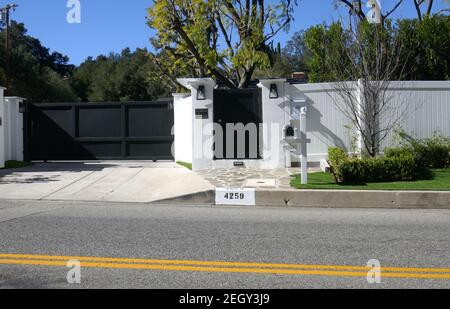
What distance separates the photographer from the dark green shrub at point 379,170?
11.1 metres

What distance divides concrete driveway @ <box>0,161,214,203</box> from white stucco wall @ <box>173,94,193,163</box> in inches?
27.6

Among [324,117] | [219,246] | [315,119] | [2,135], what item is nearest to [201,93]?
[315,119]

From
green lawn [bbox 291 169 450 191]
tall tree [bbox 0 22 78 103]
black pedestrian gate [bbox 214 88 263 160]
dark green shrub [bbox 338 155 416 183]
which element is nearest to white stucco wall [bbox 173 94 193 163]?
black pedestrian gate [bbox 214 88 263 160]

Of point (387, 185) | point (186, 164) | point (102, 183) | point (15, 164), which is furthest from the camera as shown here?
point (15, 164)

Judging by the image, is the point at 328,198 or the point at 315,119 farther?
the point at 315,119

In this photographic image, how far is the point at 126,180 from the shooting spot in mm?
12578

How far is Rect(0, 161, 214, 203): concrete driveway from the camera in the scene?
10.9 meters

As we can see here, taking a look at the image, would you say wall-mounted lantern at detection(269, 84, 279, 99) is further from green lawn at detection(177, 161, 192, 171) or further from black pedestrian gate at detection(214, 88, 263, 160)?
green lawn at detection(177, 161, 192, 171)

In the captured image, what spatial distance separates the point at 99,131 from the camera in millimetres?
16812

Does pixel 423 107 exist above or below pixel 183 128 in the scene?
above

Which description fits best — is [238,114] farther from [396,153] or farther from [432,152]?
[432,152]

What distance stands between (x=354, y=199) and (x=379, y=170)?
175cm

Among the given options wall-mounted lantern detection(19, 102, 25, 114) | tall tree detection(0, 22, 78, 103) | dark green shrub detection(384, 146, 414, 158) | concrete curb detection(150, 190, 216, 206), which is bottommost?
concrete curb detection(150, 190, 216, 206)

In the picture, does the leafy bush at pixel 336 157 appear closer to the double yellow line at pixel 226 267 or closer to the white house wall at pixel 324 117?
the white house wall at pixel 324 117
